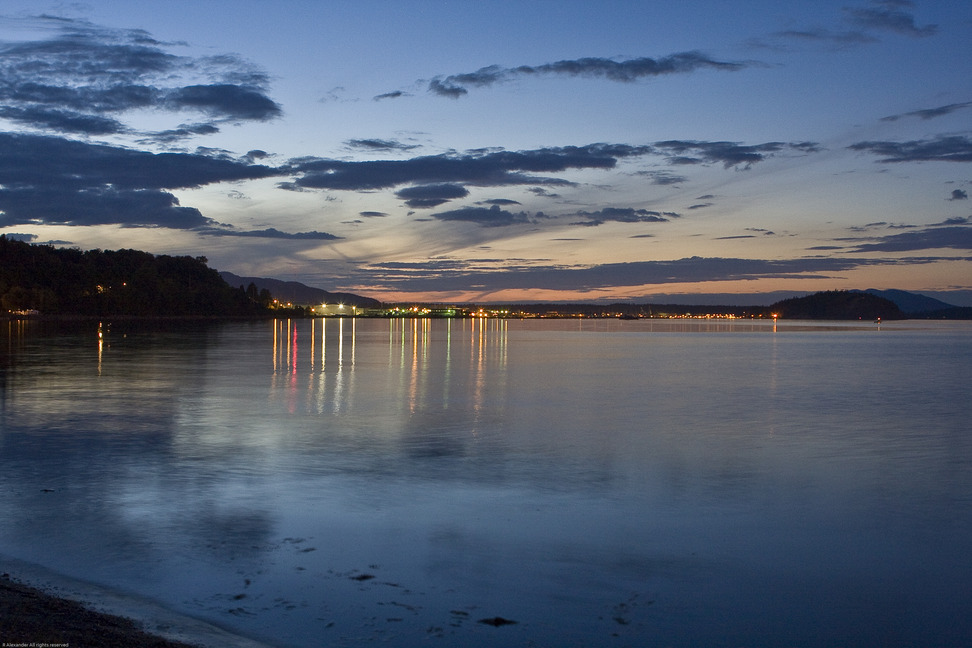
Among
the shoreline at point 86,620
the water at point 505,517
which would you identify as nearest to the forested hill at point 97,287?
the water at point 505,517

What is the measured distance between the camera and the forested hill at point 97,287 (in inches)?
5000

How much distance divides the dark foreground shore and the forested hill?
126 m

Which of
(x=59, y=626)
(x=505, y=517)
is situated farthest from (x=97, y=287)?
(x=59, y=626)

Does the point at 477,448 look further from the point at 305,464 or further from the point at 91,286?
the point at 91,286

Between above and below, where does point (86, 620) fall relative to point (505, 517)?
above

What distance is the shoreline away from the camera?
4.98 m

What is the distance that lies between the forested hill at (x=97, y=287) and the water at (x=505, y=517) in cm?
11820

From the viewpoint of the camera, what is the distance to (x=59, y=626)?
518 centimetres

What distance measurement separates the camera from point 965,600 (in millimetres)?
6727

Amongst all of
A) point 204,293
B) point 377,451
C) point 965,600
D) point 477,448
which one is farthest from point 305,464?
point 204,293

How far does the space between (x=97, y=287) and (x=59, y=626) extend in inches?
5925

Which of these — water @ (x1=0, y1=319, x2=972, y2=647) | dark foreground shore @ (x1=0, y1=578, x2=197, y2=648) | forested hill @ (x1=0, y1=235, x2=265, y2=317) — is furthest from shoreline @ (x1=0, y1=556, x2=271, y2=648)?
forested hill @ (x1=0, y1=235, x2=265, y2=317)

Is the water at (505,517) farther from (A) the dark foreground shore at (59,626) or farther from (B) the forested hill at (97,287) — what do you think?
(B) the forested hill at (97,287)

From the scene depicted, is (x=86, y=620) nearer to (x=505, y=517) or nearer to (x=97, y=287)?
(x=505, y=517)
